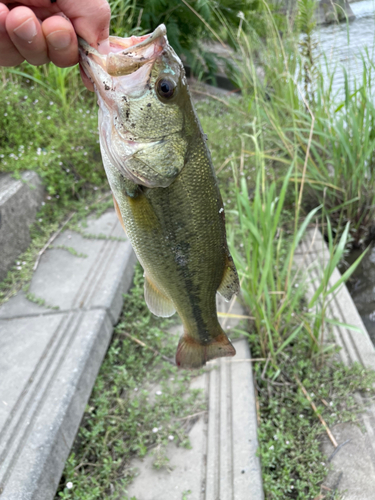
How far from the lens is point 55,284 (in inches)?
110

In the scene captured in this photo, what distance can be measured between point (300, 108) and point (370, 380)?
233cm

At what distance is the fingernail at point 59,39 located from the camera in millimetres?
1024

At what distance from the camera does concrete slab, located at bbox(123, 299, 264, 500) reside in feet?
5.88

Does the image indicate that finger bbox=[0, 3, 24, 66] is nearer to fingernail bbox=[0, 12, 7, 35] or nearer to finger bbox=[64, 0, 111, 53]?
fingernail bbox=[0, 12, 7, 35]

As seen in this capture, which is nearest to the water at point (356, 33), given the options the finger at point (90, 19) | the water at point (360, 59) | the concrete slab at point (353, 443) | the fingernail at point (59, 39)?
the water at point (360, 59)

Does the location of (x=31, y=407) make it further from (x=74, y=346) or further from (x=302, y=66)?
(x=302, y=66)

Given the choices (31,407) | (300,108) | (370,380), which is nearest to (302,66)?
(300,108)

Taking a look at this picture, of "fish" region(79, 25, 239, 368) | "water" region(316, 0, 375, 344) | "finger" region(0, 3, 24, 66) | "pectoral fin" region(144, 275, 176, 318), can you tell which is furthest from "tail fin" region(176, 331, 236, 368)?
"water" region(316, 0, 375, 344)

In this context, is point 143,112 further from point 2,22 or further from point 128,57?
point 2,22

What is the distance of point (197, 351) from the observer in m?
1.46

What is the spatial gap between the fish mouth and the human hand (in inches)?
2.1

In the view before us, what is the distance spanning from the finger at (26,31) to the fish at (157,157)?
0.38 ft

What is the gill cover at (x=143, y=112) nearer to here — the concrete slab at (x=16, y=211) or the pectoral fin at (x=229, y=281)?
the pectoral fin at (x=229, y=281)

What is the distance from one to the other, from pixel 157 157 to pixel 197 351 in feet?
2.53
